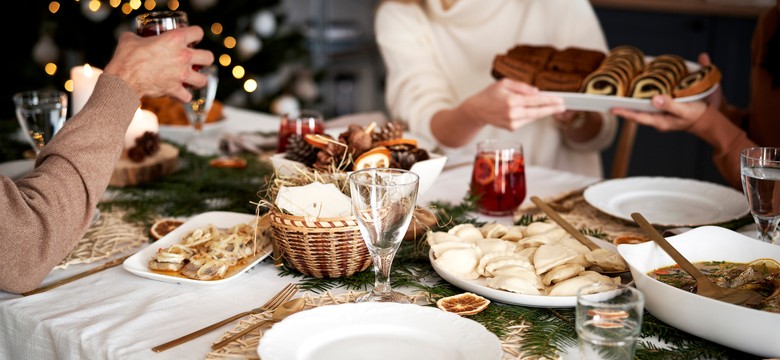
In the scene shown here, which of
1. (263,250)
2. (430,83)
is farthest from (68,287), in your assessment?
(430,83)

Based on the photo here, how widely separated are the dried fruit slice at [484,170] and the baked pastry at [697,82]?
57 centimetres

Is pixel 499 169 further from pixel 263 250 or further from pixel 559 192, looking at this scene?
pixel 263 250

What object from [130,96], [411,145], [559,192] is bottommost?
[559,192]

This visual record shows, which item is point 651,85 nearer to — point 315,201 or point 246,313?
point 315,201

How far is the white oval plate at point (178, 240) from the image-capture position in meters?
1.07

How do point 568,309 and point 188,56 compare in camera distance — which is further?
point 188,56

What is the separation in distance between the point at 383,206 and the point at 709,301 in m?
0.38

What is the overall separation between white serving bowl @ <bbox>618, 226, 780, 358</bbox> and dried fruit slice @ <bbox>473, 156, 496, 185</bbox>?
45 cm

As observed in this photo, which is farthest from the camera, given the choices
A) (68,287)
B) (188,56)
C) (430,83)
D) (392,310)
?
(430,83)

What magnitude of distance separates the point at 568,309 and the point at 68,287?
71cm

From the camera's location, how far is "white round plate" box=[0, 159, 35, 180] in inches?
63.1

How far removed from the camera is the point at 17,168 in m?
1.65

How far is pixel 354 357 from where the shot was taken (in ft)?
2.72

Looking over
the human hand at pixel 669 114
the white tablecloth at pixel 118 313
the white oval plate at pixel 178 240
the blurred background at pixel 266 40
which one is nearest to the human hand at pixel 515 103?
the human hand at pixel 669 114
